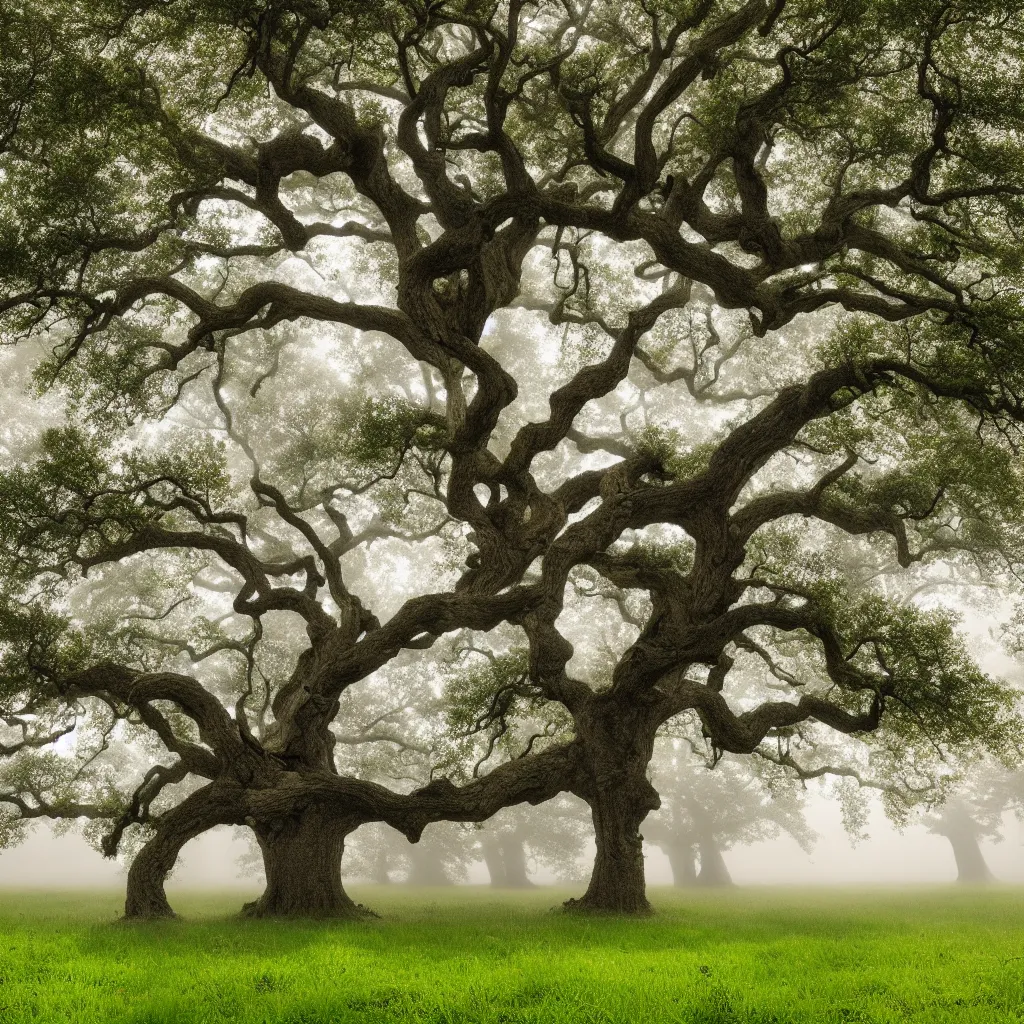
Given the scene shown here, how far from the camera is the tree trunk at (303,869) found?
48.2 ft

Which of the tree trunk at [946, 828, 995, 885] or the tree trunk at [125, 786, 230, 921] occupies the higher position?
the tree trunk at [125, 786, 230, 921]

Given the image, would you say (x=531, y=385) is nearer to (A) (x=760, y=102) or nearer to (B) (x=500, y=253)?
(B) (x=500, y=253)

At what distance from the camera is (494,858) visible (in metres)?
44.8

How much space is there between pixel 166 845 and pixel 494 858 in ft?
111

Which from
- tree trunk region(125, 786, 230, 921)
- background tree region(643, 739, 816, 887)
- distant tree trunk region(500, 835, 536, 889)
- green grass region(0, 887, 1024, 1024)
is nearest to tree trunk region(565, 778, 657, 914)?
green grass region(0, 887, 1024, 1024)

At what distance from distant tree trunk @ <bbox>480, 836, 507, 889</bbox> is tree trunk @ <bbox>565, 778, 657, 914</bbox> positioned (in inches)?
1162

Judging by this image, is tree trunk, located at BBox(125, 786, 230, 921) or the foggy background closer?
tree trunk, located at BBox(125, 786, 230, 921)

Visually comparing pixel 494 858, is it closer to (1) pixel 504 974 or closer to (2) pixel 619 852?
(2) pixel 619 852

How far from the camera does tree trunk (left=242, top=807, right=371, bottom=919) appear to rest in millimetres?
14688

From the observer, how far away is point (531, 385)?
31500mm

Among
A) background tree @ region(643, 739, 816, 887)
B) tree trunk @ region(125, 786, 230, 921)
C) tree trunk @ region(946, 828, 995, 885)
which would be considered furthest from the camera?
tree trunk @ region(946, 828, 995, 885)

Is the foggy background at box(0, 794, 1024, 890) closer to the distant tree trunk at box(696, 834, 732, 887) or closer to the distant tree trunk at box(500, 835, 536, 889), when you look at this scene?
the distant tree trunk at box(696, 834, 732, 887)

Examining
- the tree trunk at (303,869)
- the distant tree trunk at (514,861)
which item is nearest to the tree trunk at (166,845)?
the tree trunk at (303,869)

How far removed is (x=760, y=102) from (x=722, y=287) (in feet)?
9.97
